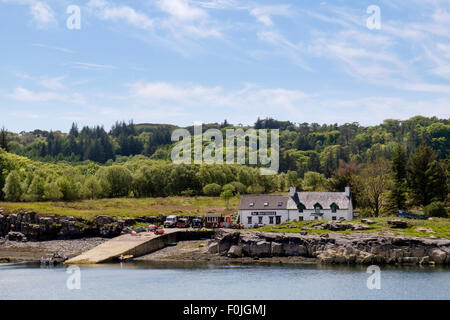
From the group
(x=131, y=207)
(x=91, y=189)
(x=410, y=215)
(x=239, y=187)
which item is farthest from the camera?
(x=239, y=187)

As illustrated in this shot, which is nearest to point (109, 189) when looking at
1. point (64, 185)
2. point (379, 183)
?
point (64, 185)

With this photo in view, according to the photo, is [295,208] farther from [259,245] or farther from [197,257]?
[197,257]

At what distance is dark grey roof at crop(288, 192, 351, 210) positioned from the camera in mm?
88125

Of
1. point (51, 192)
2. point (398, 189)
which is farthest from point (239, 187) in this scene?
point (398, 189)

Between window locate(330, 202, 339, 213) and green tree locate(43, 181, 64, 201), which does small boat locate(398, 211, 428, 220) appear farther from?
green tree locate(43, 181, 64, 201)

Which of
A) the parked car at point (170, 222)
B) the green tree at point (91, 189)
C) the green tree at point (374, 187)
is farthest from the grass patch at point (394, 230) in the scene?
the green tree at point (91, 189)

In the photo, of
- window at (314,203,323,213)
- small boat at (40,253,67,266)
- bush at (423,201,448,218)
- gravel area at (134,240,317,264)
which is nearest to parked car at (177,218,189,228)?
gravel area at (134,240,317,264)

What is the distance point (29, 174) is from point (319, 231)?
79114mm

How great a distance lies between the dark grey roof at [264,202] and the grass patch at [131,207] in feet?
46.2

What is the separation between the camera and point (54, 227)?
90.4 metres

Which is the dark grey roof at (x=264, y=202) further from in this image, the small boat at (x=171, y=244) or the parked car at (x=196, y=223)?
the small boat at (x=171, y=244)

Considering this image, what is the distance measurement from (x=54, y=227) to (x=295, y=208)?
4118 cm

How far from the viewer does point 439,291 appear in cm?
5197
